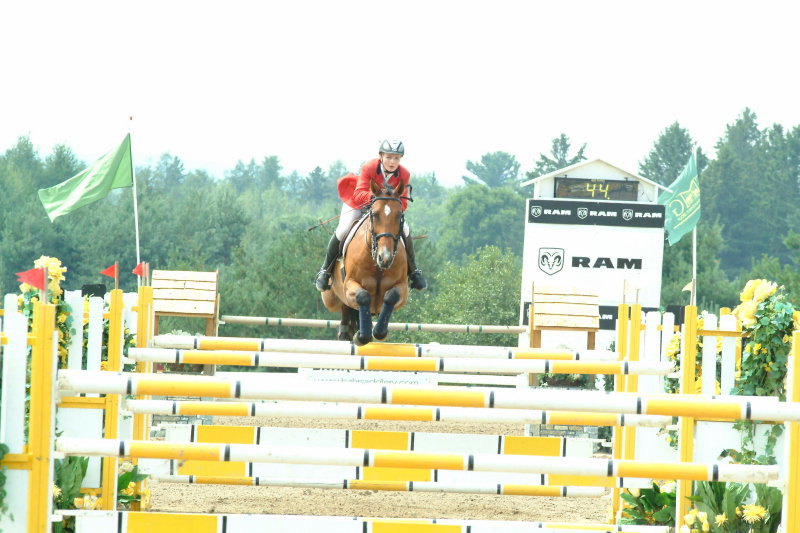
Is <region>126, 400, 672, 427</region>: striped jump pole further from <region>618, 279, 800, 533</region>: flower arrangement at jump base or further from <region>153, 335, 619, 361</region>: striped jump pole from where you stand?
<region>153, 335, 619, 361</region>: striped jump pole

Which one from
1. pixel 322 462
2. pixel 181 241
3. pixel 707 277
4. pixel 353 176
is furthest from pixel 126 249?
pixel 322 462

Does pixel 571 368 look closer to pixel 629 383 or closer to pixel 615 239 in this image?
pixel 629 383

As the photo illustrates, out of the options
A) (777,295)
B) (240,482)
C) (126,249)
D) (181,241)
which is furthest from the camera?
(181,241)

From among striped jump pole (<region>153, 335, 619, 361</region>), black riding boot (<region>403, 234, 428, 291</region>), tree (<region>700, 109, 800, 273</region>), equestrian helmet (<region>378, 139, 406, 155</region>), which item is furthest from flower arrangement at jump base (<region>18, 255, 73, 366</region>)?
tree (<region>700, 109, 800, 273</region>)

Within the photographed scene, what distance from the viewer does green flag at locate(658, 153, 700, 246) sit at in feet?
64.4

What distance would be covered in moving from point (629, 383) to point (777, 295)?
1237 millimetres

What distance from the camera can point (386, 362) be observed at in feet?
17.8

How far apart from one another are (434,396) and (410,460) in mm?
234

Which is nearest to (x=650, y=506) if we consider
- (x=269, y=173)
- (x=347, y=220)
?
(x=347, y=220)

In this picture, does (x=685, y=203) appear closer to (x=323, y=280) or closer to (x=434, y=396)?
(x=323, y=280)

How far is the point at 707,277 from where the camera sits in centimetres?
3881

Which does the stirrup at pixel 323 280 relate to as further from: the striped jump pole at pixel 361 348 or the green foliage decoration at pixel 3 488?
the green foliage decoration at pixel 3 488

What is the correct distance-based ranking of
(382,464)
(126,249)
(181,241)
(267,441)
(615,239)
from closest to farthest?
1. (382,464)
2. (267,441)
3. (615,239)
4. (126,249)
5. (181,241)

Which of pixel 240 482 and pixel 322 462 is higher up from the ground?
pixel 322 462
